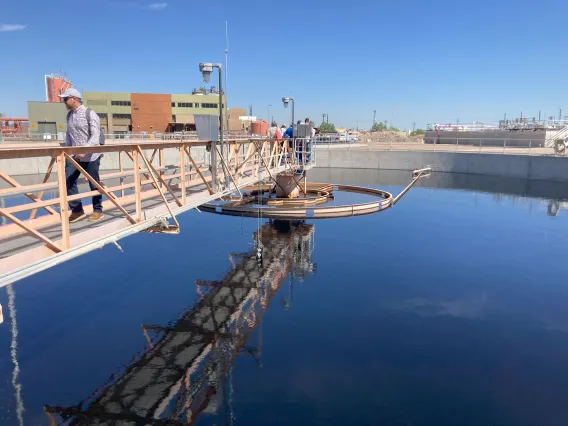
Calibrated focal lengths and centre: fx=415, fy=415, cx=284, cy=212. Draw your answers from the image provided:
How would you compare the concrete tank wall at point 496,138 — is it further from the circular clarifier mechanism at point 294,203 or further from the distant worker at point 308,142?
the distant worker at point 308,142

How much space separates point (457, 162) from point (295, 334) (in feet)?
92.0

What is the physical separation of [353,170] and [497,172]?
10.3m

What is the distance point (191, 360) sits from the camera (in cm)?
609

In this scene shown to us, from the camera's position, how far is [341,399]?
17.0 feet

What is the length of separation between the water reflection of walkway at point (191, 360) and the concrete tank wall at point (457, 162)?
22.8 meters

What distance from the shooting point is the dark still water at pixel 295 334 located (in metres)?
5.07

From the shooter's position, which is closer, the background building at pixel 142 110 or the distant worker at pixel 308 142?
the distant worker at pixel 308 142

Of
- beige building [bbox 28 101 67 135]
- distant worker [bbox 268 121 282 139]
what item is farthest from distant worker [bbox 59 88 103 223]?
beige building [bbox 28 101 67 135]

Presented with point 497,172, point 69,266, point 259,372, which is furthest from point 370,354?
point 497,172

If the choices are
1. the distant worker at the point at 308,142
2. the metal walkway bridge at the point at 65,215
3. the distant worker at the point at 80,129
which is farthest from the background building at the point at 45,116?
the distant worker at the point at 80,129

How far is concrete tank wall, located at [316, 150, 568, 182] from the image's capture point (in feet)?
85.3

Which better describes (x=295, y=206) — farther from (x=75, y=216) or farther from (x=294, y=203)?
(x=75, y=216)

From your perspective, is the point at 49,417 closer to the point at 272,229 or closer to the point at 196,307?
the point at 196,307

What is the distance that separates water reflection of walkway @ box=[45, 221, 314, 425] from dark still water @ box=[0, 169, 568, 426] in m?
0.02
